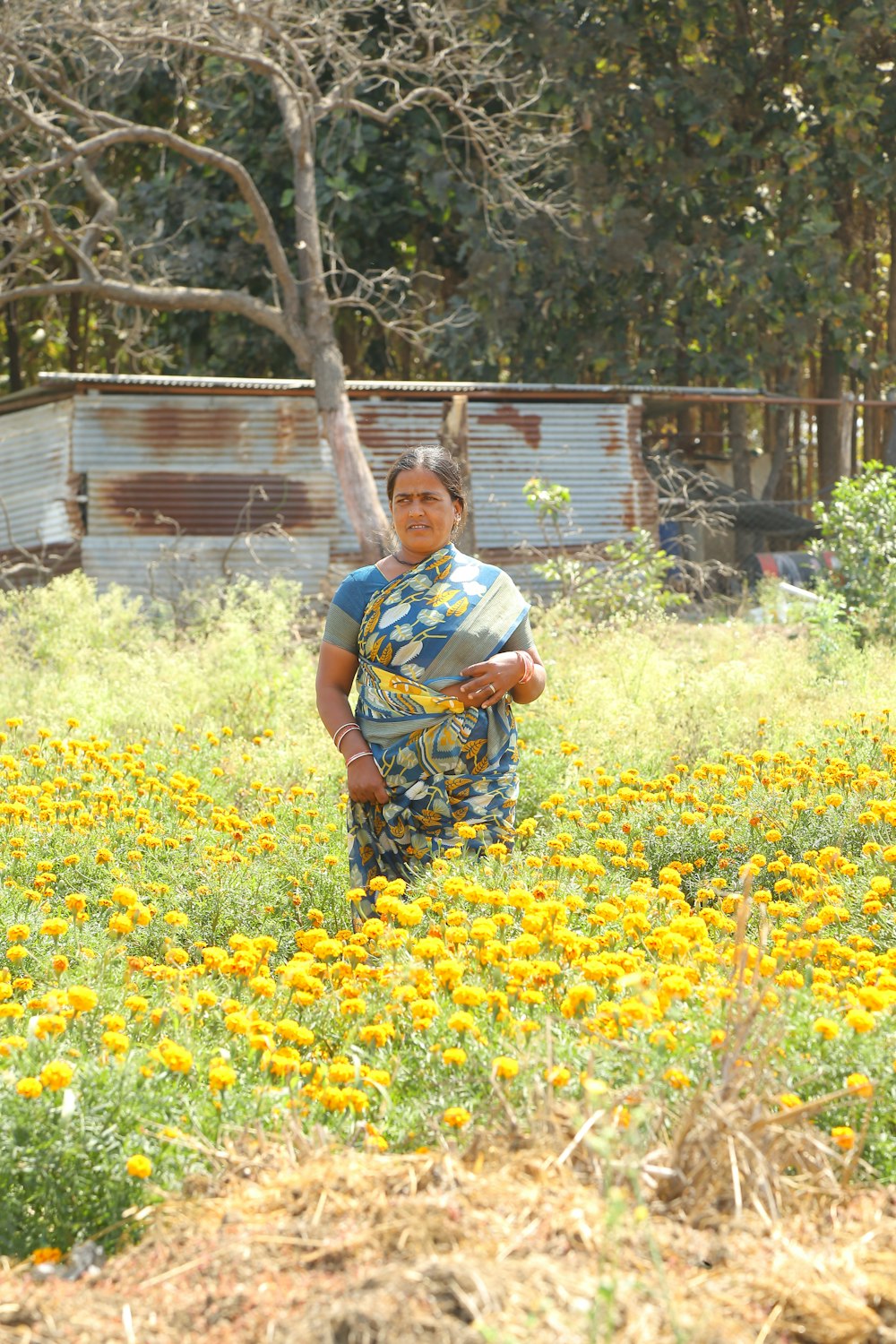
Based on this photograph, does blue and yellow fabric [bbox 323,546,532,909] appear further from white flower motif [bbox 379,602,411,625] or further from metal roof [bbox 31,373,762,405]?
metal roof [bbox 31,373,762,405]

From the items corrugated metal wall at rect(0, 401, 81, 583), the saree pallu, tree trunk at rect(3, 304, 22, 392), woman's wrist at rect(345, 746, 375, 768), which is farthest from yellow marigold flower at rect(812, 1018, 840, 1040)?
tree trunk at rect(3, 304, 22, 392)

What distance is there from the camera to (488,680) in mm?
4051

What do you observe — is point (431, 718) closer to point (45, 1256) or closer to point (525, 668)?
point (525, 668)

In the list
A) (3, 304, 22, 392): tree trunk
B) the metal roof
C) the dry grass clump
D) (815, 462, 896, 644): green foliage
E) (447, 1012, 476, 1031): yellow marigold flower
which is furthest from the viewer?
(3, 304, 22, 392): tree trunk

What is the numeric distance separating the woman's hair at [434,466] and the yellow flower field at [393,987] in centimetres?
102

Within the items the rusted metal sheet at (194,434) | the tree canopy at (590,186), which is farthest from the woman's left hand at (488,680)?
the tree canopy at (590,186)

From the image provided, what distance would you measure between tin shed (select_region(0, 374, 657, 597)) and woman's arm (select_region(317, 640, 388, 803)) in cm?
970

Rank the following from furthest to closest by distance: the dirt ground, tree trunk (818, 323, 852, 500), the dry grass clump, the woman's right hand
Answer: tree trunk (818, 323, 852, 500), the woman's right hand, the dry grass clump, the dirt ground

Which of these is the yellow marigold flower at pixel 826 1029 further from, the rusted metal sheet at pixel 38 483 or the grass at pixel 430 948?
the rusted metal sheet at pixel 38 483

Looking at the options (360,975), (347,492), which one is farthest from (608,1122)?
(347,492)

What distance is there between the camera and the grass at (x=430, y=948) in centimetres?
246

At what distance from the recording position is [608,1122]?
7.93ft

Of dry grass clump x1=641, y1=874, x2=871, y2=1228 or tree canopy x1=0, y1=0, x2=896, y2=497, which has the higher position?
tree canopy x1=0, y1=0, x2=896, y2=497

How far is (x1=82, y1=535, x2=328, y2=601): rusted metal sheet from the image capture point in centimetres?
1438
